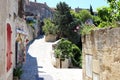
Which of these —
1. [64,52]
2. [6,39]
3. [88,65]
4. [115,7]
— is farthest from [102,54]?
[64,52]

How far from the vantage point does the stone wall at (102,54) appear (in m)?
7.53

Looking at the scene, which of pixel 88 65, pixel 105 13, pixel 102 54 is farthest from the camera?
pixel 105 13

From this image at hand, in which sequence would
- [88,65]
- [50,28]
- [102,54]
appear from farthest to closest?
[50,28] < [88,65] < [102,54]

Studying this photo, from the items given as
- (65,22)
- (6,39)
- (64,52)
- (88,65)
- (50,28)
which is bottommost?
(88,65)

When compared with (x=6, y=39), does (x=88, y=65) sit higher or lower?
lower

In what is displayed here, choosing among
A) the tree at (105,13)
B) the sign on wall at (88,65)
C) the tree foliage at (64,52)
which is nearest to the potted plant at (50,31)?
the tree foliage at (64,52)

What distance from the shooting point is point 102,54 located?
→ 839 centimetres

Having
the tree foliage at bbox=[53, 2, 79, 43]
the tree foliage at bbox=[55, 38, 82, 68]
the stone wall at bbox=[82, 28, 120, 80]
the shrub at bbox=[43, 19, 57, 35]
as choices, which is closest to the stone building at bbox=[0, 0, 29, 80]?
the stone wall at bbox=[82, 28, 120, 80]

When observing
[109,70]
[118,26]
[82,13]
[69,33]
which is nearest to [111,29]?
[118,26]

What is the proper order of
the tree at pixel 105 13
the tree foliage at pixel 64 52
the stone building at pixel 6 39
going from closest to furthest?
the stone building at pixel 6 39
the tree at pixel 105 13
the tree foliage at pixel 64 52

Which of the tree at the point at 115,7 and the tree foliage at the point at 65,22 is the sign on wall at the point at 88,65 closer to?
the tree at the point at 115,7

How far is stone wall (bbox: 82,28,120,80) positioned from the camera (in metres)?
7.53

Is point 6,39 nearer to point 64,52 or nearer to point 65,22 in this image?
point 64,52

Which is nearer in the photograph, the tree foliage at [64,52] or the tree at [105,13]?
the tree at [105,13]
